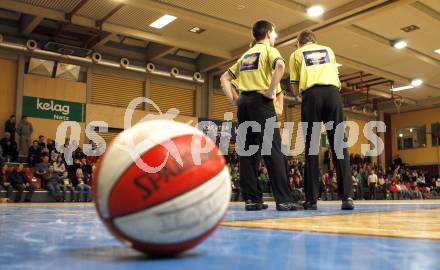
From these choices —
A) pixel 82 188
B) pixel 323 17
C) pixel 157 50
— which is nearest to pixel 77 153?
pixel 82 188

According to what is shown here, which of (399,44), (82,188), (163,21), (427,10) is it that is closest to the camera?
(82,188)

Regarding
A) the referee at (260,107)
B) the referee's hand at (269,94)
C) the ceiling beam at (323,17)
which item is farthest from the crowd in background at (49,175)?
the referee's hand at (269,94)

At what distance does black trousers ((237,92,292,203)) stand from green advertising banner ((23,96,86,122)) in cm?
1099

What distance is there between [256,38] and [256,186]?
1393mm

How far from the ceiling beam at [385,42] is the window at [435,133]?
6911 mm

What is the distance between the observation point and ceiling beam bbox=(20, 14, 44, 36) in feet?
41.0

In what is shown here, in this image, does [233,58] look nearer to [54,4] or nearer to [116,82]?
[116,82]

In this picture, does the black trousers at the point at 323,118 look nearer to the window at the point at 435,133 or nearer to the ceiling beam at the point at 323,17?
the ceiling beam at the point at 323,17

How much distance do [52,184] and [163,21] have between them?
5.45m

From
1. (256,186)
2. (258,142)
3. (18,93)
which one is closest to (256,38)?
(258,142)

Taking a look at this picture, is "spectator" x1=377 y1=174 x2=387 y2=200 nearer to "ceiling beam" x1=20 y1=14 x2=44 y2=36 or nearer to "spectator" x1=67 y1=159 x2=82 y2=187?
"spectator" x1=67 y1=159 x2=82 y2=187

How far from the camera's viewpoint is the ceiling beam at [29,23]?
1249 cm

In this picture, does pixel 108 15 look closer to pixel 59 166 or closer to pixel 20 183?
pixel 59 166

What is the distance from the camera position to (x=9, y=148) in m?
11.9
